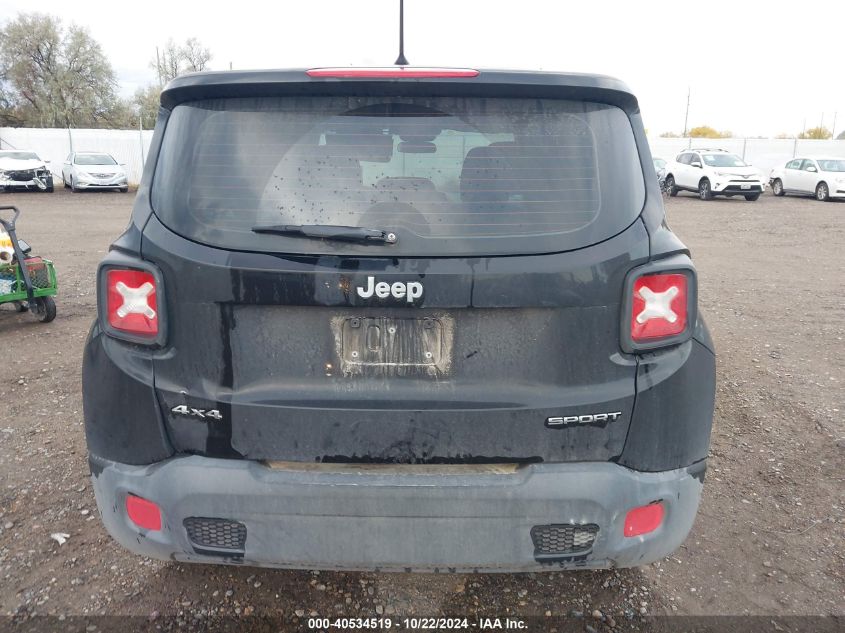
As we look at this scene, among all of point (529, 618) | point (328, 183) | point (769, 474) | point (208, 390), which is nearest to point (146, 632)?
point (208, 390)

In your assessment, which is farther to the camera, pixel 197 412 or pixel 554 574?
pixel 554 574

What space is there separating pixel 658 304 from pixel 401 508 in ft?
3.24

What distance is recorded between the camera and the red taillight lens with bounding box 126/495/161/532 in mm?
2158

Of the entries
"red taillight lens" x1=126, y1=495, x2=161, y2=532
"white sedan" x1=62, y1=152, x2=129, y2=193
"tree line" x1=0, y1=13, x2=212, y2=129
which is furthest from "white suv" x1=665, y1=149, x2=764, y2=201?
"tree line" x1=0, y1=13, x2=212, y2=129

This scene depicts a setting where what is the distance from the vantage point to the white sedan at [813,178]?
946 inches

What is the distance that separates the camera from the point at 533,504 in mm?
2055

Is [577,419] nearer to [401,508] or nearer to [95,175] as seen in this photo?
[401,508]

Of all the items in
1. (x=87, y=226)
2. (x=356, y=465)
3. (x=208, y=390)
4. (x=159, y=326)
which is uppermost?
(x=159, y=326)

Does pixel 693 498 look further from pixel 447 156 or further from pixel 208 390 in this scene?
pixel 208 390

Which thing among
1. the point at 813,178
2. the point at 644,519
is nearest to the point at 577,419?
the point at 644,519

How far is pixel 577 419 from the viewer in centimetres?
207

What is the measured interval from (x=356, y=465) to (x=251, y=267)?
26.6 inches

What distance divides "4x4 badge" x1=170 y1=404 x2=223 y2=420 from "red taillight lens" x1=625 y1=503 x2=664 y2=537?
129 centimetres

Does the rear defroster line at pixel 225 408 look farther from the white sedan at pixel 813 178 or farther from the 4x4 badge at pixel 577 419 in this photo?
the white sedan at pixel 813 178
